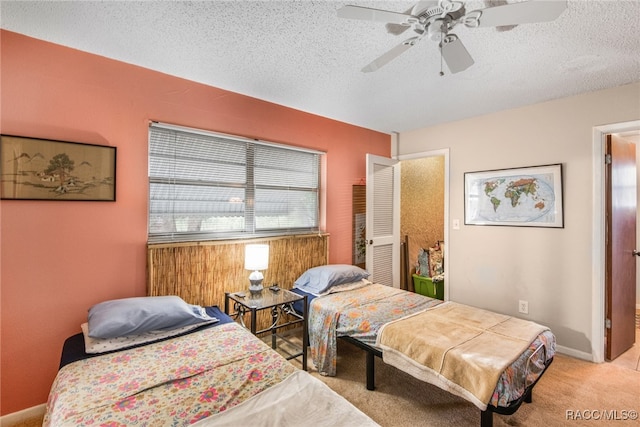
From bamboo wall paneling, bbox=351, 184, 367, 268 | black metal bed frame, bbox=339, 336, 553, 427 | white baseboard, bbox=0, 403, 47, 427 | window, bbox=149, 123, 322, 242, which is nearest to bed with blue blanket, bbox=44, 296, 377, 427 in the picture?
white baseboard, bbox=0, 403, 47, 427

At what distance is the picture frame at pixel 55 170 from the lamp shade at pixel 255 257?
3.62 ft

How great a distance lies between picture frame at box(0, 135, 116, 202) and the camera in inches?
75.6

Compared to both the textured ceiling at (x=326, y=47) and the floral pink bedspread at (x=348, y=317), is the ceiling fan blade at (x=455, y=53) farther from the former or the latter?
the floral pink bedspread at (x=348, y=317)

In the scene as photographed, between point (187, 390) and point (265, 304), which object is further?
point (265, 304)

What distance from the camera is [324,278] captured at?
307cm

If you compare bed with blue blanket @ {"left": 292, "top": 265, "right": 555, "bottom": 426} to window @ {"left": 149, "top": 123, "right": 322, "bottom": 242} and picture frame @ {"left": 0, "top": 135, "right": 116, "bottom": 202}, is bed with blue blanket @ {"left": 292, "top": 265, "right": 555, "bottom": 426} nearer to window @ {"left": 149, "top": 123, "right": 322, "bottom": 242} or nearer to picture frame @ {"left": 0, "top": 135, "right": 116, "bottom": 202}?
window @ {"left": 149, "top": 123, "right": 322, "bottom": 242}

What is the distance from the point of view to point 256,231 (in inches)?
121

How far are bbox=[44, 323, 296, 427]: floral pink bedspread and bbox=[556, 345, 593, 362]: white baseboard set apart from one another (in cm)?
292

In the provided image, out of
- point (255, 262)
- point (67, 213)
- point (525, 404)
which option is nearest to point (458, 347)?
point (525, 404)

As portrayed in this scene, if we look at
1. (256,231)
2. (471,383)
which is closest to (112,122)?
(256,231)

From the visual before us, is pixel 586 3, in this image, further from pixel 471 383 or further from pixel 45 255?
pixel 45 255

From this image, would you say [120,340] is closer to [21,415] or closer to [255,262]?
[21,415]

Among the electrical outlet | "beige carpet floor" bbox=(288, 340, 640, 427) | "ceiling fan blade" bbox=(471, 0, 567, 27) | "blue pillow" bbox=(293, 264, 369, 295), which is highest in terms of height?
"ceiling fan blade" bbox=(471, 0, 567, 27)
